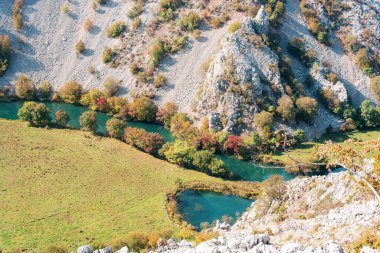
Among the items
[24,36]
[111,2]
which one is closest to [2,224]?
[24,36]

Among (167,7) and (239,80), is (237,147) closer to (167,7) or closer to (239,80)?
(239,80)

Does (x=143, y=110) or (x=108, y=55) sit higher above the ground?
(x=108, y=55)

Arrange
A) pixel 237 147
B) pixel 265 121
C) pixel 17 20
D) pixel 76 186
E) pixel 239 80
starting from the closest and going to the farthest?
1. pixel 76 186
2. pixel 237 147
3. pixel 265 121
4. pixel 239 80
5. pixel 17 20

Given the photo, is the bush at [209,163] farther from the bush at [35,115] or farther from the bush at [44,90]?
the bush at [44,90]

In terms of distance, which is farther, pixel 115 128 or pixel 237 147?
pixel 115 128

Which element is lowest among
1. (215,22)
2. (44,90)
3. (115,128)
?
(44,90)

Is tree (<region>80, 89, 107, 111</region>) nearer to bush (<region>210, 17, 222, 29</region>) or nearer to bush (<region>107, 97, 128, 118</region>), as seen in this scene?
bush (<region>107, 97, 128, 118</region>)

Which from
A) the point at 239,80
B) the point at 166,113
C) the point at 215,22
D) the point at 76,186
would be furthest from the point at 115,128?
the point at 215,22
